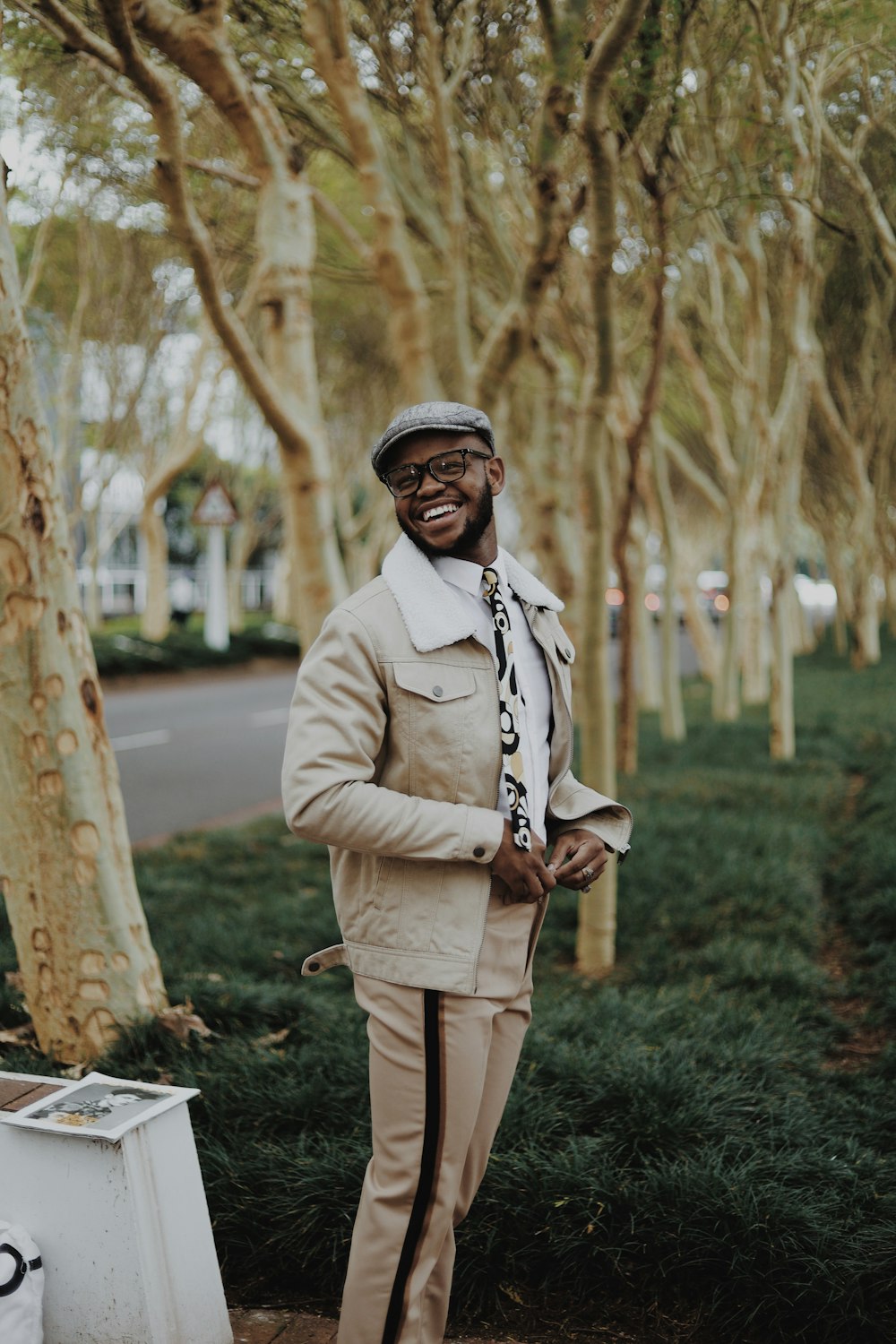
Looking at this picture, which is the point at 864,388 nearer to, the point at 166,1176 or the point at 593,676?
the point at 593,676

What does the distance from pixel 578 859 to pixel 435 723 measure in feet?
1.28

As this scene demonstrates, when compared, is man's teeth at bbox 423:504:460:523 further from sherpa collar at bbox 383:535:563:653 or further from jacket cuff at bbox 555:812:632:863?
jacket cuff at bbox 555:812:632:863

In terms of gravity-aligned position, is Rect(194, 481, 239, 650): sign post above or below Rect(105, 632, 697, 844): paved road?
above

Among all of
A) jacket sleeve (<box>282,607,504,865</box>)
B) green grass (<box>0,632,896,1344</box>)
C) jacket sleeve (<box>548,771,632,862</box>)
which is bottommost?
green grass (<box>0,632,896,1344</box>)

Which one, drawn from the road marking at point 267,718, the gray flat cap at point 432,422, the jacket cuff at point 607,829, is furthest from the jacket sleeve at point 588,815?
the road marking at point 267,718

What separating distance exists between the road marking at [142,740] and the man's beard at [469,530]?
11431 millimetres

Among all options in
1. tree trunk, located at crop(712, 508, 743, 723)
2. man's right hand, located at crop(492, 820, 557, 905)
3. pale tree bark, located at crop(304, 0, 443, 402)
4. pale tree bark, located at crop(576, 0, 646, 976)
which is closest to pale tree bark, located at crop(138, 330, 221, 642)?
tree trunk, located at crop(712, 508, 743, 723)

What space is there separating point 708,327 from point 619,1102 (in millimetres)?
11253

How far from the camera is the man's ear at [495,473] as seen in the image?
2.40 metres

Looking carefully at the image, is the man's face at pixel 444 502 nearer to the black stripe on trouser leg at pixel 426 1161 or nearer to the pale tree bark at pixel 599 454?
the black stripe on trouser leg at pixel 426 1161

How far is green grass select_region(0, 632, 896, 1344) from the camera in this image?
9.61ft

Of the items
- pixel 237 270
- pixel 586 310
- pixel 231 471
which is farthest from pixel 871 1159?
pixel 231 471

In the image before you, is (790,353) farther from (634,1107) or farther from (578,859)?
(578,859)

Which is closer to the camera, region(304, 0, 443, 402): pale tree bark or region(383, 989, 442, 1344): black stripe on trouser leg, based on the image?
region(383, 989, 442, 1344): black stripe on trouser leg
